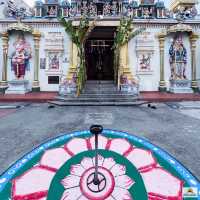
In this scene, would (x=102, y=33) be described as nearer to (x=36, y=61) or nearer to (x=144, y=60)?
(x=144, y=60)

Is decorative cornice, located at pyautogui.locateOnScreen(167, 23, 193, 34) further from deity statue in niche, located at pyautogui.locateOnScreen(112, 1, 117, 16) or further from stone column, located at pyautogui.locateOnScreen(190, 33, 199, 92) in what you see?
deity statue in niche, located at pyautogui.locateOnScreen(112, 1, 117, 16)

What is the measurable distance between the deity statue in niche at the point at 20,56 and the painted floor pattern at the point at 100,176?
12734mm

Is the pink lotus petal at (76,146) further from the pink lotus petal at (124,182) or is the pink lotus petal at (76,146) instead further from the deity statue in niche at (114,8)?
the deity statue in niche at (114,8)

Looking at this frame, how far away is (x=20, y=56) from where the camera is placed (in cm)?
1672

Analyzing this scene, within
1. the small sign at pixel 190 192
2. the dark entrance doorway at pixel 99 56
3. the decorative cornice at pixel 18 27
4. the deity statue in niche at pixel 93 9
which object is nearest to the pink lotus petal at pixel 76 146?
the small sign at pixel 190 192

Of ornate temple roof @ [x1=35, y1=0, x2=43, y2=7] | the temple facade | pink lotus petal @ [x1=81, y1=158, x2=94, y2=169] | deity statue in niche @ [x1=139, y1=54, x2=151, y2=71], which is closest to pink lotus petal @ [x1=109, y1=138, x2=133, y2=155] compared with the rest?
pink lotus petal @ [x1=81, y1=158, x2=94, y2=169]

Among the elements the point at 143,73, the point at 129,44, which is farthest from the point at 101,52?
the point at 143,73

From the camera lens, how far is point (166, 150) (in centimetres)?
527

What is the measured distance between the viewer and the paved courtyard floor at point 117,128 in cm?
519

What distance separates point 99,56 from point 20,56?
6.13 metres

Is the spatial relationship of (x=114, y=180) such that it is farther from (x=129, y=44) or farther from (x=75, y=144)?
(x=129, y=44)

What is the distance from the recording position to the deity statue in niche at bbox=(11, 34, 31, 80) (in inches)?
658

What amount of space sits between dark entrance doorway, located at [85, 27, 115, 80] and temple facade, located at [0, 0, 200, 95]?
2.12 ft

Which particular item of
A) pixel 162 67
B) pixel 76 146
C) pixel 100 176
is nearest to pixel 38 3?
pixel 162 67
